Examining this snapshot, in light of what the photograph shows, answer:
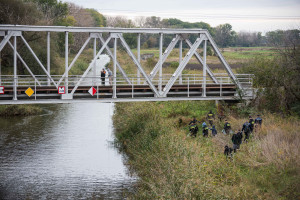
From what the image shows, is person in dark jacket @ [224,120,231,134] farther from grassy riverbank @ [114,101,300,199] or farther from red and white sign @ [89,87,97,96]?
red and white sign @ [89,87,97,96]

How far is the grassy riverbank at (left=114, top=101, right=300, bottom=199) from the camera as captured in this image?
16.6 m

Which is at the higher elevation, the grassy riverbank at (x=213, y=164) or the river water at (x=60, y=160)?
the grassy riverbank at (x=213, y=164)

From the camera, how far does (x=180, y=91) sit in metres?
28.6

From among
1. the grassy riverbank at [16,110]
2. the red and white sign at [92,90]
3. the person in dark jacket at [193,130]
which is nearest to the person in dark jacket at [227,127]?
the person in dark jacket at [193,130]

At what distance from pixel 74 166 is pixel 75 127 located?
1050 cm

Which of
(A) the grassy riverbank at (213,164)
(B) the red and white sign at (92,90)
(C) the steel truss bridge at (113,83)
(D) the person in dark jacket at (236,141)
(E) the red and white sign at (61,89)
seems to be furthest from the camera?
(B) the red and white sign at (92,90)

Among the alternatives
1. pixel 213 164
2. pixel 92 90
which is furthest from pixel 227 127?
pixel 92 90

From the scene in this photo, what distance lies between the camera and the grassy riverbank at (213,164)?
54.5ft

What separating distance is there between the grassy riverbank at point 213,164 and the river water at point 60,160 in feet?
4.71

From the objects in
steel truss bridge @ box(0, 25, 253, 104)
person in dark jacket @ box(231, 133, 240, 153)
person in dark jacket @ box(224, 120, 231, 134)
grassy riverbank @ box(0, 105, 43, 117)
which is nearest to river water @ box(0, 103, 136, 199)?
grassy riverbank @ box(0, 105, 43, 117)

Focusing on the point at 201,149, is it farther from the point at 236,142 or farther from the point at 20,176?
the point at 20,176

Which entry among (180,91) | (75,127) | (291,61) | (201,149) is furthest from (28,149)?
(291,61)

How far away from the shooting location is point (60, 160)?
26266 mm

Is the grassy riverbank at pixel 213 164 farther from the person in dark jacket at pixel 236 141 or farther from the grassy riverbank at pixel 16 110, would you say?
the grassy riverbank at pixel 16 110
